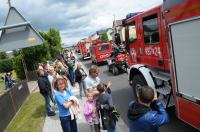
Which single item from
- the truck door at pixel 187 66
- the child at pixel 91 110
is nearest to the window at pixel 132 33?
the truck door at pixel 187 66

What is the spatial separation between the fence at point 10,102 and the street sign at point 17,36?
4220mm

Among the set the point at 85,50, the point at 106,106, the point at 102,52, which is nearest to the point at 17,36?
the point at 106,106

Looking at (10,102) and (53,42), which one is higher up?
(53,42)

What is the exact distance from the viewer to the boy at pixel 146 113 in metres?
4.04

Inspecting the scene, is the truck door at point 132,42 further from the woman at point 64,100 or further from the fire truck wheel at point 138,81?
the woman at point 64,100

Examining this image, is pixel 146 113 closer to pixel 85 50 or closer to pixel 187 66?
pixel 187 66

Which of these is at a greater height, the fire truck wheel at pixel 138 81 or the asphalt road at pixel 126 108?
the fire truck wheel at pixel 138 81

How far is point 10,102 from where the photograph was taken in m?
11.6

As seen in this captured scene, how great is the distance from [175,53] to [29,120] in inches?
252

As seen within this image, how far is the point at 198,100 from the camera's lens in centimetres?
512

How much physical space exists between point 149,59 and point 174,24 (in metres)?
2.87

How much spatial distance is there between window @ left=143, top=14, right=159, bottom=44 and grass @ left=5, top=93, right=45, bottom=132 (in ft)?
13.8

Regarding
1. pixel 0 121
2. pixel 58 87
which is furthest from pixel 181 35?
pixel 0 121

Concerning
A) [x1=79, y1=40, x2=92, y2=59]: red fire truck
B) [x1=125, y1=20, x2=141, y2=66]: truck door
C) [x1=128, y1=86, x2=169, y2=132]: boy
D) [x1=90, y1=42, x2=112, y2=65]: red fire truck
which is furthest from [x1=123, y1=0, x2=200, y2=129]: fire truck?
[x1=79, y1=40, x2=92, y2=59]: red fire truck
